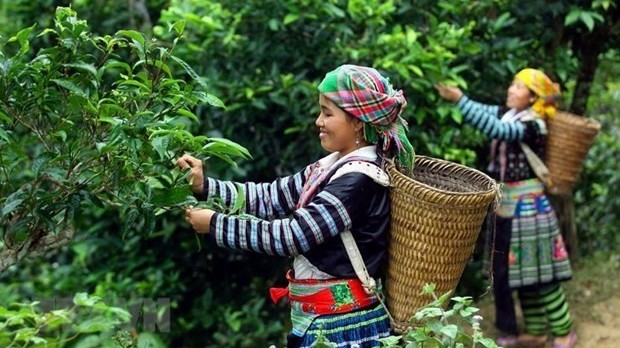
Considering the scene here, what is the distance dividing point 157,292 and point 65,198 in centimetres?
216

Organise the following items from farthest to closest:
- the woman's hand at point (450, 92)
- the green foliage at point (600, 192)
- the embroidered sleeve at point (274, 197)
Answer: the green foliage at point (600, 192)
the woman's hand at point (450, 92)
the embroidered sleeve at point (274, 197)

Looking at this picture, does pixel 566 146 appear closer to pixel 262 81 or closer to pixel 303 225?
pixel 262 81

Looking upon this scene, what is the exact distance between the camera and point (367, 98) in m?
2.87

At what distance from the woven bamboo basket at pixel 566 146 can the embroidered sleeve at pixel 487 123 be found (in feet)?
0.80

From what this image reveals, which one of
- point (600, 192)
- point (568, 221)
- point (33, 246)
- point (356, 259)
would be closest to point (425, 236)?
point (356, 259)

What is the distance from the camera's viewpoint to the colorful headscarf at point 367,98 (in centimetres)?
287

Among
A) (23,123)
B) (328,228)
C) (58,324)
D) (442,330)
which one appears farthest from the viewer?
(58,324)

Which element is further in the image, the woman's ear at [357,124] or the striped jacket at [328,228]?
the woman's ear at [357,124]

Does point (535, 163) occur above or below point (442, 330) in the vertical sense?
below

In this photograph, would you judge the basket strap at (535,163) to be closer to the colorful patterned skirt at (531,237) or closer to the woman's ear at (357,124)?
the colorful patterned skirt at (531,237)

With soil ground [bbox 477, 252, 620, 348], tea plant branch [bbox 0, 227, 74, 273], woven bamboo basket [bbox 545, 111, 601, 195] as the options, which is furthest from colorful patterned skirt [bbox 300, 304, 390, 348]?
soil ground [bbox 477, 252, 620, 348]

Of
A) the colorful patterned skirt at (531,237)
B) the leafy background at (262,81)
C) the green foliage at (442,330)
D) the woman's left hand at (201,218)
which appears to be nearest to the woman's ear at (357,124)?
the woman's left hand at (201,218)

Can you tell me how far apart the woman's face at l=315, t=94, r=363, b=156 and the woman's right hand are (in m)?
0.38

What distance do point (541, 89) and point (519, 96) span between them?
4.2 inches
